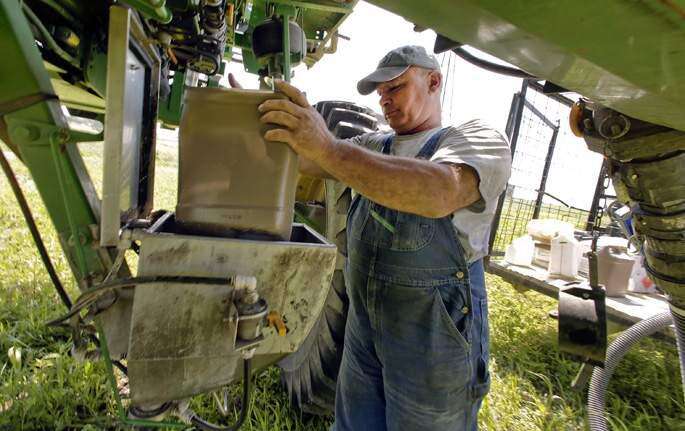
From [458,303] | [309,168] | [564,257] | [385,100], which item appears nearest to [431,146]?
[385,100]

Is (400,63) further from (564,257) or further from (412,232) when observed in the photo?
(564,257)

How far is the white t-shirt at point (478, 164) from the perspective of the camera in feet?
3.96

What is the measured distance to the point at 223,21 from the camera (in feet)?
7.17

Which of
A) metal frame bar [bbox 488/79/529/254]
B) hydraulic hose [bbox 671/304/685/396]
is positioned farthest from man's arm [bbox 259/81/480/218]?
metal frame bar [bbox 488/79/529/254]

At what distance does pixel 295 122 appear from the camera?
88cm

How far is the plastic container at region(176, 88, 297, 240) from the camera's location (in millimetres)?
864

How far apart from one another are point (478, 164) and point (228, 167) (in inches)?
31.0

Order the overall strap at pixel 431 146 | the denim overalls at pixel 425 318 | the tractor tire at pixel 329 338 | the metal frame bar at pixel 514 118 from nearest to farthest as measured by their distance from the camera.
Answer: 1. the denim overalls at pixel 425 318
2. the overall strap at pixel 431 146
3. the tractor tire at pixel 329 338
4. the metal frame bar at pixel 514 118

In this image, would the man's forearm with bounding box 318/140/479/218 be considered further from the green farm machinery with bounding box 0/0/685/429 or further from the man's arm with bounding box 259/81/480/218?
the green farm machinery with bounding box 0/0/685/429

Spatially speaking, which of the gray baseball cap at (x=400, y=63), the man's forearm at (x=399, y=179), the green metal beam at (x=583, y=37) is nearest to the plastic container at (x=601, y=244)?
the gray baseball cap at (x=400, y=63)

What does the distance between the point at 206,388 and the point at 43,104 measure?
76cm

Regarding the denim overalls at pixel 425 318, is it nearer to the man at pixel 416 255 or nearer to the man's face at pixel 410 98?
the man at pixel 416 255

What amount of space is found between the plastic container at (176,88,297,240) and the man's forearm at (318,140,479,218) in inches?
8.6

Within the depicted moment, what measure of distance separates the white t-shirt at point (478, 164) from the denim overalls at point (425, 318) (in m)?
0.06
